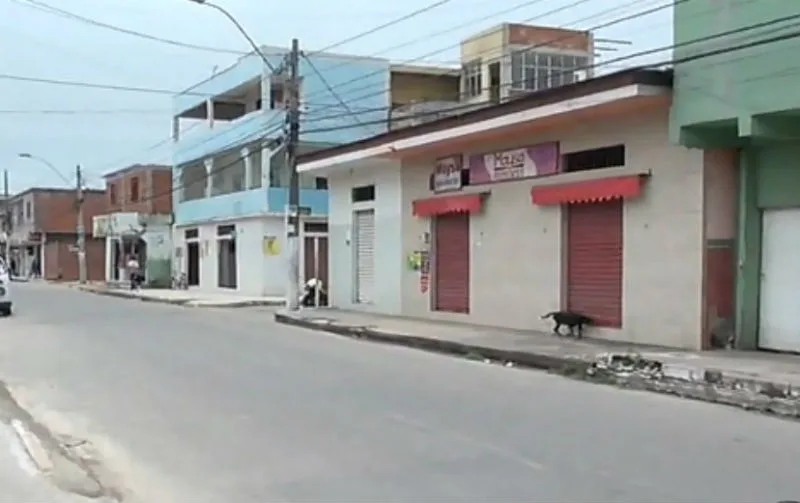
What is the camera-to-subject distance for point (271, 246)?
41094 mm

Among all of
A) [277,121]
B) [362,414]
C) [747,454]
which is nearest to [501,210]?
[362,414]

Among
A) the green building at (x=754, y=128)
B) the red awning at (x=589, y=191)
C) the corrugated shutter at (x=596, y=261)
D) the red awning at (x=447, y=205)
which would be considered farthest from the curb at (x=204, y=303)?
the green building at (x=754, y=128)

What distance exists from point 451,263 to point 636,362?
10.4 metres

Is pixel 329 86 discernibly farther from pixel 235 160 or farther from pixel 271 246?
pixel 271 246

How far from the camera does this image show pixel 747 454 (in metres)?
9.25

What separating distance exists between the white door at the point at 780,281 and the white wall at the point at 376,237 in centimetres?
1209

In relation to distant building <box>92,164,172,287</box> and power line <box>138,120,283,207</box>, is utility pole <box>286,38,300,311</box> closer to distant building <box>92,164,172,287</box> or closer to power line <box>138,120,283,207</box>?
power line <box>138,120,283,207</box>

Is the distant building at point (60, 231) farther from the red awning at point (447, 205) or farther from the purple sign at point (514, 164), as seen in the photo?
the purple sign at point (514, 164)

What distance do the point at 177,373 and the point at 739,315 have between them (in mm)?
9550

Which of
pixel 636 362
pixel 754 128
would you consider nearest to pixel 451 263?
pixel 636 362

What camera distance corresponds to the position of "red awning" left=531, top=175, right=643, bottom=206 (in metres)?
18.9

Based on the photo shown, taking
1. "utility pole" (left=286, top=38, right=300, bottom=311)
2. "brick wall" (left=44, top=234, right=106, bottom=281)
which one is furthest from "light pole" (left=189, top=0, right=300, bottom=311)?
"brick wall" (left=44, top=234, right=106, bottom=281)

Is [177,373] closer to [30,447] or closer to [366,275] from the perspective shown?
[30,447]

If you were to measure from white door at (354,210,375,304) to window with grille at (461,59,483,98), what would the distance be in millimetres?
16585
